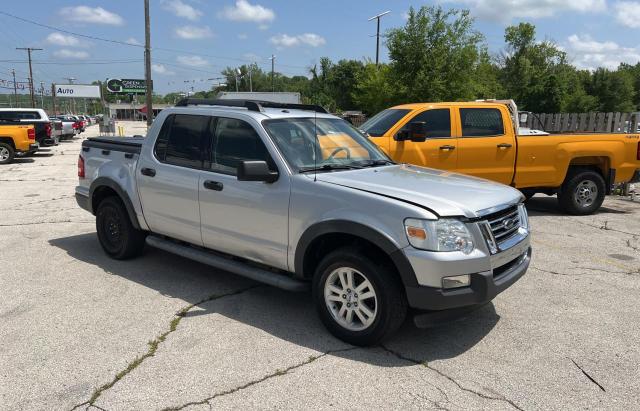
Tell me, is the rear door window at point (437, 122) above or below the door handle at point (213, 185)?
above

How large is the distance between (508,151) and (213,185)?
553 cm

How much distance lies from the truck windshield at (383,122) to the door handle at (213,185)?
3891 mm

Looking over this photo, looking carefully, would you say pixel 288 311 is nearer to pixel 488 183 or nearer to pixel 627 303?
A: pixel 488 183

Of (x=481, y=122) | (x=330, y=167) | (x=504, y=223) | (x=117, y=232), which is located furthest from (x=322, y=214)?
(x=481, y=122)

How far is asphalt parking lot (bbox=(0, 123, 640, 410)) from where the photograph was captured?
3.29 m

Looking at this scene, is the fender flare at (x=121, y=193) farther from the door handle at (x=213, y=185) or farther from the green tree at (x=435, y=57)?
the green tree at (x=435, y=57)

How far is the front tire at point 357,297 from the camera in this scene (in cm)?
372

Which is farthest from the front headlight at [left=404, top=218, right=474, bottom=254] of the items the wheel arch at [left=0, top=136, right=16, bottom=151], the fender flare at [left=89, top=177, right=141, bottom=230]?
the wheel arch at [left=0, top=136, right=16, bottom=151]

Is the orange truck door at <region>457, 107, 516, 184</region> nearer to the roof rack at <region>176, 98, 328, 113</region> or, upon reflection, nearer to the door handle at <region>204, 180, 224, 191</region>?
the roof rack at <region>176, 98, 328, 113</region>

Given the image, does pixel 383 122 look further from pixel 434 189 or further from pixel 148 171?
pixel 434 189

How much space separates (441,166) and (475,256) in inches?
190

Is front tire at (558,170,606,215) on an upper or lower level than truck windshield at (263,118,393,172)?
lower

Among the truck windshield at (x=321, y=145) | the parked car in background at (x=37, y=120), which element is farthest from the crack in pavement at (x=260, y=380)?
the parked car in background at (x=37, y=120)

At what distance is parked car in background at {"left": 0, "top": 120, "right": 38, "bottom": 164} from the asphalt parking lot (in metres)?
14.0
